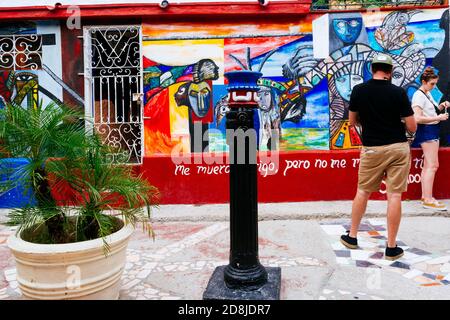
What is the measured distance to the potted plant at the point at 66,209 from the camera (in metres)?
2.72

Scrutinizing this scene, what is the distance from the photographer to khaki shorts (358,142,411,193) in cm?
380

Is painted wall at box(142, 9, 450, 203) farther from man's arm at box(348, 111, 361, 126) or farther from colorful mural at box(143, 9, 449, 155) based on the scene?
man's arm at box(348, 111, 361, 126)

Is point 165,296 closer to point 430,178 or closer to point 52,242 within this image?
point 52,242

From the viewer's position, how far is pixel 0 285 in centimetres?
348

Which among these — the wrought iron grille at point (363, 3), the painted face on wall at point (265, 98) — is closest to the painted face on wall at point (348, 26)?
the wrought iron grille at point (363, 3)

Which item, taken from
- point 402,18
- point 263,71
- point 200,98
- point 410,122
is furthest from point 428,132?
point 200,98

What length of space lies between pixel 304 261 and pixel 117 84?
4096 mm

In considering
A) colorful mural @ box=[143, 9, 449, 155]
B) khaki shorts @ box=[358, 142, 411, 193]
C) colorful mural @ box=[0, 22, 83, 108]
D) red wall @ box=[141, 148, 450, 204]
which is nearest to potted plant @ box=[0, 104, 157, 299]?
khaki shorts @ box=[358, 142, 411, 193]

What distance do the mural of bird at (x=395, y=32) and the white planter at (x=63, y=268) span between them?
5.00 meters

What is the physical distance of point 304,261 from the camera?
390 cm

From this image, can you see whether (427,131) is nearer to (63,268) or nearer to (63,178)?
(63,178)

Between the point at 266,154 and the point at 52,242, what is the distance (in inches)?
141

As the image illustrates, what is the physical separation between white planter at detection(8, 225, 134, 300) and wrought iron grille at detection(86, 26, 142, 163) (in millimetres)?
3600
